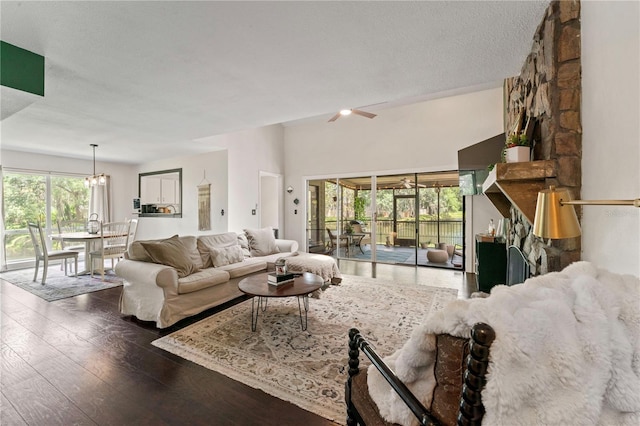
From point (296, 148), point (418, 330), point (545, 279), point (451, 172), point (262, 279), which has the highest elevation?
point (296, 148)

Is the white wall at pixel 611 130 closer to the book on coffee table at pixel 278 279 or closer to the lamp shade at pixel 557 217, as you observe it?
the lamp shade at pixel 557 217

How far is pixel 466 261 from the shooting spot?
545 centimetres

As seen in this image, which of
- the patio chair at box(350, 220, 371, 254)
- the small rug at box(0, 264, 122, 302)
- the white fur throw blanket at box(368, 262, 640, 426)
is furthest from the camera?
the patio chair at box(350, 220, 371, 254)

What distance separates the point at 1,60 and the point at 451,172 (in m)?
6.21

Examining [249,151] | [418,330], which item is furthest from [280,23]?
[249,151]

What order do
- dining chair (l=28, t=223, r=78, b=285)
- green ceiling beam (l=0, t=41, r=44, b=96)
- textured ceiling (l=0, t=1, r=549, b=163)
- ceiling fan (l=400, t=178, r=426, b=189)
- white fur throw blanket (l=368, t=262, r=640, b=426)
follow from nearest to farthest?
white fur throw blanket (l=368, t=262, r=640, b=426)
textured ceiling (l=0, t=1, r=549, b=163)
green ceiling beam (l=0, t=41, r=44, b=96)
dining chair (l=28, t=223, r=78, b=285)
ceiling fan (l=400, t=178, r=426, b=189)

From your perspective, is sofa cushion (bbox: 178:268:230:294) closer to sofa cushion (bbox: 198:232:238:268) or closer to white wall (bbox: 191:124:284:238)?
sofa cushion (bbox: 198:232:238:268)

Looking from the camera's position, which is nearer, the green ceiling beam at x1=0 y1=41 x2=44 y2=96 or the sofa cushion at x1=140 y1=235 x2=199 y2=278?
the green ceiling beam at x1=0 y1=41 x2=44 y2=96

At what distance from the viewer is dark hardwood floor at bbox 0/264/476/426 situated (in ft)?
5.49

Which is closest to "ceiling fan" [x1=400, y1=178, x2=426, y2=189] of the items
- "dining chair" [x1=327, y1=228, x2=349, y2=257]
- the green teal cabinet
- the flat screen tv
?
"dining chair" [x1=327, y1=228, x2=349, y2=257]

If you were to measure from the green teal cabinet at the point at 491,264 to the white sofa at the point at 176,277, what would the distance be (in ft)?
10.4

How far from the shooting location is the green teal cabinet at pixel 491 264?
3.51 metres

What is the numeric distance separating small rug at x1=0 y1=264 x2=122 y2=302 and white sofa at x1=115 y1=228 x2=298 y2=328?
5.22ft

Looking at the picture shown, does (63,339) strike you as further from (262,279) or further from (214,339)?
(262,279)
